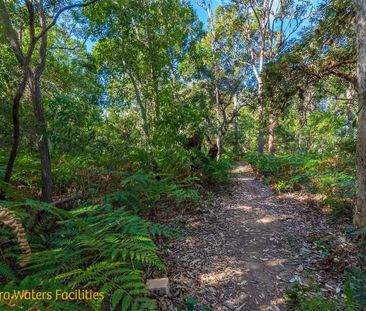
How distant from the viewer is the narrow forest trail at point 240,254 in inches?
105

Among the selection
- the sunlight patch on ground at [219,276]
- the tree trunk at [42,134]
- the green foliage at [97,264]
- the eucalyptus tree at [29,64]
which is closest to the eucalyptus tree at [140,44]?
the eucalyptus tree at [29,64]

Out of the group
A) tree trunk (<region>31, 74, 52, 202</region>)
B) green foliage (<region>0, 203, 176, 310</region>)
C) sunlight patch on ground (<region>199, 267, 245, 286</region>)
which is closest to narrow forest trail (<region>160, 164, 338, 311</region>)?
sunlight patch on ground (<region>199, 267, 245, 286</region>)

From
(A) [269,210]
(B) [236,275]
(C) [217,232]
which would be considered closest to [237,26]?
(A) [269,210]

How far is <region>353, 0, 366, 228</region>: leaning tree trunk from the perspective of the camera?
11.7ft

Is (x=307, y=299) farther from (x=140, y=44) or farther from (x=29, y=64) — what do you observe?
(x=140, y=44)

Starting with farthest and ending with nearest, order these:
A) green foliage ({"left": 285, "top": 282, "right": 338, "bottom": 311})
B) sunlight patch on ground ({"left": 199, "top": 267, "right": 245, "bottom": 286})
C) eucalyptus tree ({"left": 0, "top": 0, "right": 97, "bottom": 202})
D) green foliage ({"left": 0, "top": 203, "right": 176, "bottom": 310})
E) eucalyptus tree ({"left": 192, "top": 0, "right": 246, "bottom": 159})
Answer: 1. eucalyptus tree ({"left": 192, "top": 0, "right": 246, "bottom": 159})
2. eucalyptus tree ({"left": 0, "top": 0, "right": 97, "bottom": 202})
3. sunlight patch on ground ({"left": 199, "top": 267, "right": 245, "bottom": 286})
4. green foliage ({"left": 285, "top": 282, "right": 338, "bottom": 311})
5. green foliage ({"left": 0, "top": 203, "right": 176, "bottom": 310})

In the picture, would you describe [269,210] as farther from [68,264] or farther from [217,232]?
[68,264]

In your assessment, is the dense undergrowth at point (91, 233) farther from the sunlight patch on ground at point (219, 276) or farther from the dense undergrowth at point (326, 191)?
the dense undergrowth at point (326, 191)

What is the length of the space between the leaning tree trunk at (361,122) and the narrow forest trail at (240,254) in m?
0.74

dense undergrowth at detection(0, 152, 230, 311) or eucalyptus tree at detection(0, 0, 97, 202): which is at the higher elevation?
eucalyptus tree at detection(0, 0, 97, 202)

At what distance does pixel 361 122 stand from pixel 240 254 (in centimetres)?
283

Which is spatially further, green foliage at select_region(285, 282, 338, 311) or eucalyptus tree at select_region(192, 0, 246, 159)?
eucalyptus tree at select_region(192, 0, 246, 159)

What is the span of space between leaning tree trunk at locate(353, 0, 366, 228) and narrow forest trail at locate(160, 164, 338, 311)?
737 mm

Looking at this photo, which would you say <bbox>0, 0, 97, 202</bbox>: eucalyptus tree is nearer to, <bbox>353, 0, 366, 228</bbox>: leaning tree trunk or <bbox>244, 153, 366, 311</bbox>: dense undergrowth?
<bbox>244, 153, 366, 311</bbox>: dense undergrowth
